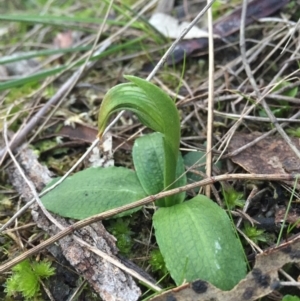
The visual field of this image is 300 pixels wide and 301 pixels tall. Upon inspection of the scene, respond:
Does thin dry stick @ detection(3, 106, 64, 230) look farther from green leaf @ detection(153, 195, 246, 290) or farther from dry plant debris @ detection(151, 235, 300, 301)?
dry plant debris @ detection(151, 235, 300, 301)

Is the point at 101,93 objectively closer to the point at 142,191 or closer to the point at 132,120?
the point at 132,120

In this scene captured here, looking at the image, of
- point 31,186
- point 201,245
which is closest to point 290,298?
point 201,245

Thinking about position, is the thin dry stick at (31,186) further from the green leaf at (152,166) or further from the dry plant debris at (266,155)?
the dry plant debris at (266,155)

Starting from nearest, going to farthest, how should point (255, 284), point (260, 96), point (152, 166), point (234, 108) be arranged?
point (255, 284) → point (152, 166) → point (260, 96) → point (234, 108)

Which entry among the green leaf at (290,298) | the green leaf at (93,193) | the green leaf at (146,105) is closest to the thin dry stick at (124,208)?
the green leaf at (93,193)

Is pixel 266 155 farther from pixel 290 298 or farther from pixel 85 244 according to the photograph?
pixel 85 244

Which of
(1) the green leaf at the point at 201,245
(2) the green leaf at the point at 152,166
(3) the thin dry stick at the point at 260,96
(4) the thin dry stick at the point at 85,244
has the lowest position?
(4) the thin dry stick at the point at 85,244

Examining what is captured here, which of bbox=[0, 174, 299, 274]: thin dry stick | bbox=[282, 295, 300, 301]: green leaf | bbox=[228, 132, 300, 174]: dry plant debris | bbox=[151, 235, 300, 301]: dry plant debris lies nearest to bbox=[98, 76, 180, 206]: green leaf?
bbox=[0, 174, 299, 274]: thin dry stick
